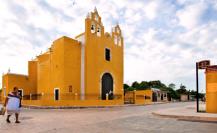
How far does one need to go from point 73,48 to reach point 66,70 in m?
2.79

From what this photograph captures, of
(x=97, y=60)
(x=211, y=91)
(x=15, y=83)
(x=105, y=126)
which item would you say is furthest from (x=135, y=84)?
(x=105, y=126)

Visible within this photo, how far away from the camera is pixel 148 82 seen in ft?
260

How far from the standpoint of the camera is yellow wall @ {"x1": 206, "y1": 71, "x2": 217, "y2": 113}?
603 inches

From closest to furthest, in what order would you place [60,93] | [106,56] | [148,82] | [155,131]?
[155,131]
[60,93]
[106,56]
[148,82]

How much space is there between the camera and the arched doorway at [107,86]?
1320 inches

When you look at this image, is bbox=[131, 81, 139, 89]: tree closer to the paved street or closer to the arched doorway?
the arched doorway

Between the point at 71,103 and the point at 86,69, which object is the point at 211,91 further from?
the point at 86,69

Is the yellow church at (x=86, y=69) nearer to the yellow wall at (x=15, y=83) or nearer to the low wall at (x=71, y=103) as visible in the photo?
the low wall at (x=71, y=103)


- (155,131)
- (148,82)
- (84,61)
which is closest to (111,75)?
(84,61)

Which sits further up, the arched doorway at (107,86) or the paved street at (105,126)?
the arched doorway at (107,86)

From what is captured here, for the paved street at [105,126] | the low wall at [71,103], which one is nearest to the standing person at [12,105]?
the paved street at [105,126]

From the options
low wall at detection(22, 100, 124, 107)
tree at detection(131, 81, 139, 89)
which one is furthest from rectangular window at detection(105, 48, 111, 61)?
tree at detection(131, 81, 139, 89)

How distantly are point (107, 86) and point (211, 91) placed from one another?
19.9 metres

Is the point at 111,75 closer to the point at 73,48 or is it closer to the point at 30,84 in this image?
the point at 73,48
